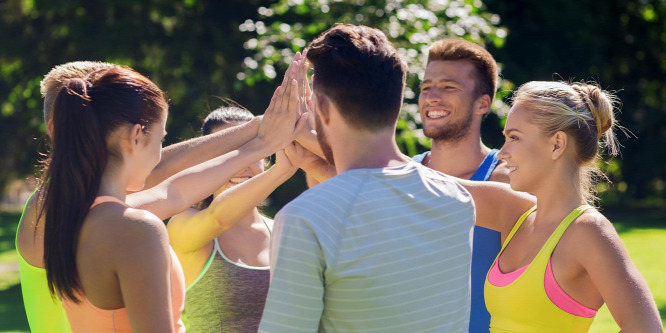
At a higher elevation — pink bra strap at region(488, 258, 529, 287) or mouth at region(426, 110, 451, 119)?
mouth at region(426, 110, 451, 119)

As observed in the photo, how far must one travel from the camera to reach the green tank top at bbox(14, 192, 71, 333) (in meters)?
2.26

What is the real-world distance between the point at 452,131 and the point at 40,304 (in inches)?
87.1

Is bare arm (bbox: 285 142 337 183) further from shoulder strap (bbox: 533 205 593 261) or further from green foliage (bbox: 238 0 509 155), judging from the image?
green foliage (bbox: 238 0 509 155)

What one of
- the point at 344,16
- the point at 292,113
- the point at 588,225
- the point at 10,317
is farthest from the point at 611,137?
the point at 10,317

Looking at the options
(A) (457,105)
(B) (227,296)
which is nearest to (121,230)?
(B) (227,296)

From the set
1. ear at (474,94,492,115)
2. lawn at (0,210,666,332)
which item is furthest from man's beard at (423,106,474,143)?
lawn at (0,210,666,332)

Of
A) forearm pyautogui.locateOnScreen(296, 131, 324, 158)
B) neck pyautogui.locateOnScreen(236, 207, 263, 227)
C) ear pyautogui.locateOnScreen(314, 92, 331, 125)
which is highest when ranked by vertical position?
ear pyautogui.locateOnScreen(314, 92, 331, 125)

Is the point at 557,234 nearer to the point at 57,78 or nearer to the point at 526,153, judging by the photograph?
the point at 526,153

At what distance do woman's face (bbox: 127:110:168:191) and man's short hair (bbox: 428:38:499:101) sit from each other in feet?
6.77

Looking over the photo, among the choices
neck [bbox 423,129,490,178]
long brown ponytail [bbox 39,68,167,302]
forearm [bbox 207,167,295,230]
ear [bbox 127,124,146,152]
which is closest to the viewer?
long brown ponytail [bbox 39,68,167,302]

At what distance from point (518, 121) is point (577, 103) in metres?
0.22

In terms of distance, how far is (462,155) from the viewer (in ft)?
12.2

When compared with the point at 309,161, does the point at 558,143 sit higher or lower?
higher

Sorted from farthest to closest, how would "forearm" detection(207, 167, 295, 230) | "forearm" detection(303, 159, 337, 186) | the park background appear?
the park background < "forearm" detection(207, 167, 295, 230) < "forearm" detection(303, 159, 337, 186)
